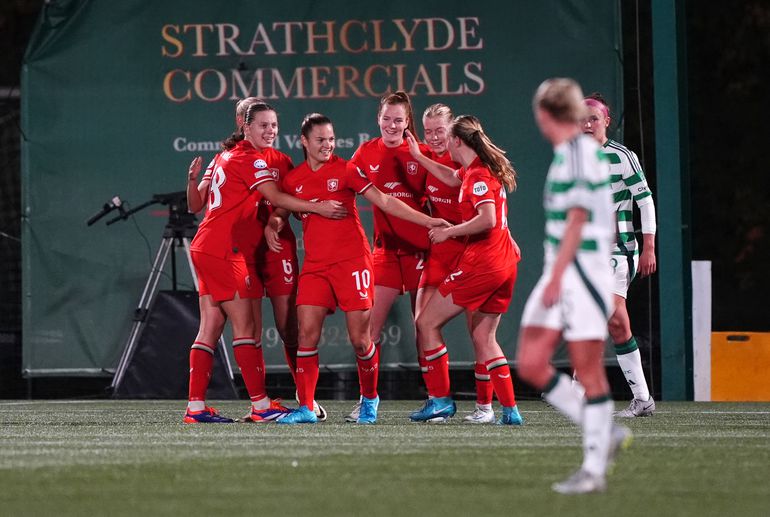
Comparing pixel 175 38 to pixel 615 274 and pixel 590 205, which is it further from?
pixel 590 205

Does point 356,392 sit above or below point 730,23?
below

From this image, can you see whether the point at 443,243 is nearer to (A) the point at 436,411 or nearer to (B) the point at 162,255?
(A) the point at 436,411

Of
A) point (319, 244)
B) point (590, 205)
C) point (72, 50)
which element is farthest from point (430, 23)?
point (590, 205)

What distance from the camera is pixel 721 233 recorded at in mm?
18609

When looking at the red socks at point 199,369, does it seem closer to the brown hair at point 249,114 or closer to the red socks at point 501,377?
the brown hair at point 249,114

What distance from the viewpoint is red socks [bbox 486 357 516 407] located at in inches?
323

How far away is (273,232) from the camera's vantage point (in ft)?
28.5

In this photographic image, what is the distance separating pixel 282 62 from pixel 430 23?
128 centimetres

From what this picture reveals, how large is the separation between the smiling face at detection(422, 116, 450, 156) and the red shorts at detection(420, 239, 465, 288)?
2.08 feet

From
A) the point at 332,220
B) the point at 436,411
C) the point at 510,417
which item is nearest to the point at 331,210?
the point at 332,220

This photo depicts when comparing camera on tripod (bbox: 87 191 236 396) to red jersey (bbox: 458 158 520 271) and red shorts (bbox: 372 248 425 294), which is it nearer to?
red shorts (bbox: 372 248 425 294)

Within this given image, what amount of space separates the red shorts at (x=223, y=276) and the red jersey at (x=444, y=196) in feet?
4.18

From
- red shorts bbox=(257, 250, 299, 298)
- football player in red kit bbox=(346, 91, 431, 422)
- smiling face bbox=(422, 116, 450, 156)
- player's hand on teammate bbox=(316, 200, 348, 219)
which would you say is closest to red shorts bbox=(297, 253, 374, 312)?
player's hand on teammate bbox=(316, 200, 348, 219)

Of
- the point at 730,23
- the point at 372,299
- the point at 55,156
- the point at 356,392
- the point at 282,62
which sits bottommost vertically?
the point at 356,392
